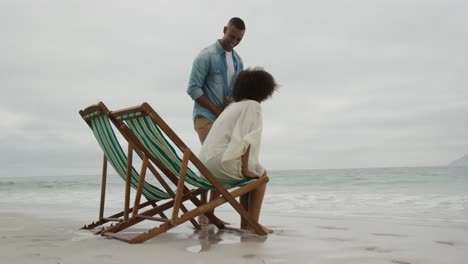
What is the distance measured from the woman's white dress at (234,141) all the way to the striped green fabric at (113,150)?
0.51 m

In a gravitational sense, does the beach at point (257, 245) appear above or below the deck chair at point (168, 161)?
below

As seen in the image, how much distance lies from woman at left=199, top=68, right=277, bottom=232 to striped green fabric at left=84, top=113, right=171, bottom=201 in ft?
1.67

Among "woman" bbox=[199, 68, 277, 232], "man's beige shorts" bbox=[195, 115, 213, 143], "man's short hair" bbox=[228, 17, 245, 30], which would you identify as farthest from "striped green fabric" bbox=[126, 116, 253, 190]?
"man's short hair" bbox=[228, 17, 245, 30]

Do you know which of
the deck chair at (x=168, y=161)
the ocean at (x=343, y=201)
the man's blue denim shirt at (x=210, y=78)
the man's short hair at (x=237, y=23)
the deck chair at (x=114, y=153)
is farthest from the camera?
the ocean at (x=343, y=201)

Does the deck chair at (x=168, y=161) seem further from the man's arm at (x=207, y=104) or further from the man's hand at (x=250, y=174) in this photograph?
the man's arm at (x=207, y=104)

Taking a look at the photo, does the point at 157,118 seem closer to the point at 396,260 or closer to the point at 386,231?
the point at 396,260

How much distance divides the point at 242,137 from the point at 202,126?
96 centimetres

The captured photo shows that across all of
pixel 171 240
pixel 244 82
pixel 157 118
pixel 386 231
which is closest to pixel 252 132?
pixel 244 82

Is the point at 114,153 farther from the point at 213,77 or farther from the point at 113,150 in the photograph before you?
the point at 213,77

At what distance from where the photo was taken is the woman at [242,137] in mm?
3469

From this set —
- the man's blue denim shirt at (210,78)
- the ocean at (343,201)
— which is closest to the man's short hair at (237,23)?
the man's blue denim shirt at (210,78)

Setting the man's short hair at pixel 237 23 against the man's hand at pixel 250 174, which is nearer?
the man's hand at pixel 250 174

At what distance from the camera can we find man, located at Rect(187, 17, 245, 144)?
4254mm

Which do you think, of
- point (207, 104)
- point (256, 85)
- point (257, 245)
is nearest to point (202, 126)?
point (207, 104)
